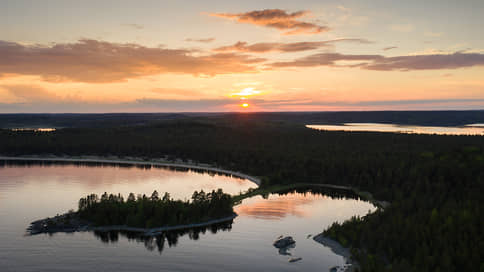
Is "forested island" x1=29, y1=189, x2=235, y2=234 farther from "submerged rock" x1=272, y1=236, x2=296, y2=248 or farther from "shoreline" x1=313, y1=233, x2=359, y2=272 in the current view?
"shoreline" x1=313, y1=233, x2=359, y2=272

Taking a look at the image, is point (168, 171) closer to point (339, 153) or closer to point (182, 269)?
point (339, 153)

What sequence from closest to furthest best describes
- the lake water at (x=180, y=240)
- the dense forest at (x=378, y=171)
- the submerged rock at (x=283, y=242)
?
the dense forest at (x=378, y=171)
the lake water at (x=180, y=240)
the submerged rock at (x=283, y=242)

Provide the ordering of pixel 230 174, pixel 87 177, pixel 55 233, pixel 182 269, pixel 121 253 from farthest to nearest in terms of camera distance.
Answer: pixel 230 174, pixel 87 177, pixel 55 233, pixel 121 253, pixel 182 269

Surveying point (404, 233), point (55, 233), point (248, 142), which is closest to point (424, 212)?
point (404, 233)

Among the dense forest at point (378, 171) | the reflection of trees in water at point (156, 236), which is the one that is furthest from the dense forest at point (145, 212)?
the dense forest at point (378, 171)

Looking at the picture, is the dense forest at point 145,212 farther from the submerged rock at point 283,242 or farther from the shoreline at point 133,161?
the shoreline at point 133,161
